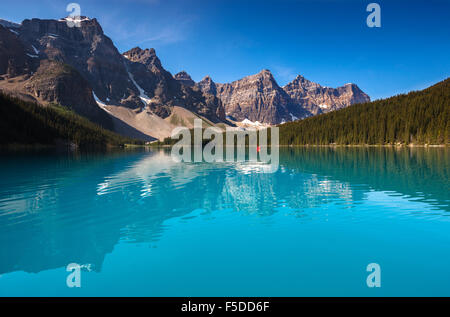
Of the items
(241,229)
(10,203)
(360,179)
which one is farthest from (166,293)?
(360,179)

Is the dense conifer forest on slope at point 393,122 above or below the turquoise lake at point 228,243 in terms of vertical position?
above

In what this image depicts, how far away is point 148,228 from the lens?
15156 mm

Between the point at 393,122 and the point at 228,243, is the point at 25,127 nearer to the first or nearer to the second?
the point at 228,243

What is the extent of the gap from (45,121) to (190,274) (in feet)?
765

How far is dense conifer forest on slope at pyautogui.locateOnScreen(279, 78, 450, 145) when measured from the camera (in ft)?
385

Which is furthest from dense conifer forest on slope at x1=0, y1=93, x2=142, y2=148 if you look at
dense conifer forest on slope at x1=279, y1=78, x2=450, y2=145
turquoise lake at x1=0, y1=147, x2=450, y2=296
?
dense conifer forest on slope at x1=279, y1=78, x2=450, y2=145

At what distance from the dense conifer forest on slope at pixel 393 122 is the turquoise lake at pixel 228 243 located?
122 meters

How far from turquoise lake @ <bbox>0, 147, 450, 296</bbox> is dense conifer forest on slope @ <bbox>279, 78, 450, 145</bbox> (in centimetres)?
12241

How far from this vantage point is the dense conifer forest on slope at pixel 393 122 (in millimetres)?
117500

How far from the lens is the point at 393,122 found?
447ft

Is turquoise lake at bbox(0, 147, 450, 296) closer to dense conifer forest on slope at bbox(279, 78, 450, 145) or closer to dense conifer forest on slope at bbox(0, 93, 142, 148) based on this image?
dense conifer forest on slope at bbox(279, 78, 450, 145)

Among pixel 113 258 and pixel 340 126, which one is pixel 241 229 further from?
pixel 340 126

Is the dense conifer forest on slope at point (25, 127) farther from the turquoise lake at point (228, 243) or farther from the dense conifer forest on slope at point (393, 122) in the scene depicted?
the dense conifer forest on slope at point (393, 122)

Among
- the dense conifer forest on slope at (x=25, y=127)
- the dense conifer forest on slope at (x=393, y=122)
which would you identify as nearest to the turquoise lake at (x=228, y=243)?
the dense conifer forest on slope at (x=393, y=122)
